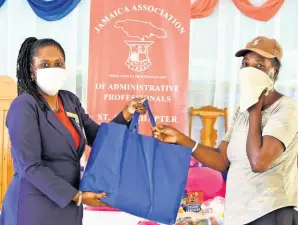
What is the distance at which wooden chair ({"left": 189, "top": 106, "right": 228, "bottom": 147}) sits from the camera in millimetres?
4312

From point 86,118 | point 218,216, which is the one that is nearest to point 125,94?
point 218,216

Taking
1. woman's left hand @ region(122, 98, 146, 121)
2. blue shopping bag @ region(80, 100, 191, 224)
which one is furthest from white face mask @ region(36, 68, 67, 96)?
woman's left hand @ region(122, 98, 146, 121)

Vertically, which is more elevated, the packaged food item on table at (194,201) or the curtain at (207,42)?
the curtain at (207,42)

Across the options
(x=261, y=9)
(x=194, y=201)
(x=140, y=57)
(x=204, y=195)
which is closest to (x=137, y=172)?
(x=194, y=201)

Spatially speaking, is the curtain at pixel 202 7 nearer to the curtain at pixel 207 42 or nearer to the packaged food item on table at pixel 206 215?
the curtain at pixel 207 42

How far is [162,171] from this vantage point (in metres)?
1.95

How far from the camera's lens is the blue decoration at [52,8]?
14.2ft

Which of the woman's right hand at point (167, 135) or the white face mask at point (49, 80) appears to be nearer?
the white face mask at point (49, 80)

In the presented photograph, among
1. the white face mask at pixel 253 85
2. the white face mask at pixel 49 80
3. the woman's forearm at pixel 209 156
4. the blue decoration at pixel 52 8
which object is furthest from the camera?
the blue decoration at pixel 52 8

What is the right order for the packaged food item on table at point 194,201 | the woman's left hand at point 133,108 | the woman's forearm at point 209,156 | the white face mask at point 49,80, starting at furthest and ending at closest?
the packaged food item on table at point 194,201 < the woman's left hand at point 133,108 < the woman's forearm at point 209,156 < the white face mask at point 49,80

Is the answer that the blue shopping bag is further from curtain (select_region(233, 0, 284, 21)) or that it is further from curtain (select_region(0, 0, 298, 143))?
curtain (select_region(233, 0, 284, 21))

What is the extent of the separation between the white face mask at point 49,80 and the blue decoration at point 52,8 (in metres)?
2.55

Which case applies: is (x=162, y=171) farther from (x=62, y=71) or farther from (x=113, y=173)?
(x=62, y=71)

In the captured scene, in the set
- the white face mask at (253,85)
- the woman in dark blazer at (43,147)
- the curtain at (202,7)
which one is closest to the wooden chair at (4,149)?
the curtain at (202,7)
